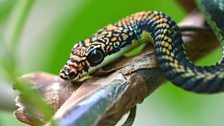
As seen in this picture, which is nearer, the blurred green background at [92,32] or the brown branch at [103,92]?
the brown branch at [103,92]

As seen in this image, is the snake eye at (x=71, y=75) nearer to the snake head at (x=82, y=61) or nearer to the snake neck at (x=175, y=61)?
the snake head at (x=82, y=61)

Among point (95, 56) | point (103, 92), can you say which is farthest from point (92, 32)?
point (103, 92)

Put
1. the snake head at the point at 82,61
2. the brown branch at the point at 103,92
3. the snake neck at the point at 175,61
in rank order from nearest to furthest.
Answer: the brown branch at the point at 103,92, the snake neck at the point at 175,61, the snake head at the point at 82,61

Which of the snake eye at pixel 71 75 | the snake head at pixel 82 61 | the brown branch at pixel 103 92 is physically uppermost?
the snake head at pixel 82 61

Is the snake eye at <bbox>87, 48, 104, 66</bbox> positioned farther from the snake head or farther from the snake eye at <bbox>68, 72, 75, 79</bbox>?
the snake eye at <bbox>68, 72, 75, 79</bbox>

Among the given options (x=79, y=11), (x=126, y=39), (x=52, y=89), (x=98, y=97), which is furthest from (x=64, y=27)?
(x=98, y=97)

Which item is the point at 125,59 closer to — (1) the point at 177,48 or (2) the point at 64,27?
(1) the point at 177,48

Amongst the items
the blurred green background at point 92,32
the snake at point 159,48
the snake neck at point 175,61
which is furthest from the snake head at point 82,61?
the blurred green background at point 92,32
